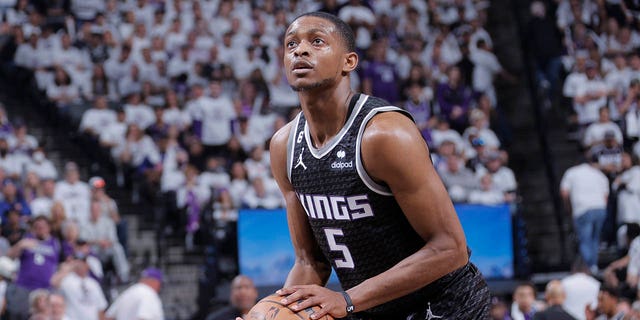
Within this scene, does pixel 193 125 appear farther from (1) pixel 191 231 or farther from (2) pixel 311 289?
(2) pixel 311 289

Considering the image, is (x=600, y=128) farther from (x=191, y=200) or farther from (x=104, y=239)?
(x=104, y=239)

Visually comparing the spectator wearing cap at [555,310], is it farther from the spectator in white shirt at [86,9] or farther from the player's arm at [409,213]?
the spectator in white shirt at [86,9]

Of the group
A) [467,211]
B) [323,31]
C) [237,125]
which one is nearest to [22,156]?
[237,125]

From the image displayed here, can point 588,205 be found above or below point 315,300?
below

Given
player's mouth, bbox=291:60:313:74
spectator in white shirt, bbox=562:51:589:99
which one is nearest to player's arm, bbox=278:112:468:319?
player's mouth, bbox=291:60:313:74

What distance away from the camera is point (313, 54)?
3.70m

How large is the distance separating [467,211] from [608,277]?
2.62m

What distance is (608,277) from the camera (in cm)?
1048

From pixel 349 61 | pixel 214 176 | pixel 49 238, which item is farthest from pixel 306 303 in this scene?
pixel 214 176

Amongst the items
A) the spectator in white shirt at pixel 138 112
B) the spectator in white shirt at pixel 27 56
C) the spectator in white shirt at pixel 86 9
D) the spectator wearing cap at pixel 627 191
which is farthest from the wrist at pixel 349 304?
the spectator in white shirt at pixel 86 9

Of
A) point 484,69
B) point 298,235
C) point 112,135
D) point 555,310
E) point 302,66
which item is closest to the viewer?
point 302,66

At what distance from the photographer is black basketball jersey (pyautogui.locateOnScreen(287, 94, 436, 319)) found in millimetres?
3713

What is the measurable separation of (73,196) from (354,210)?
962 centimetres

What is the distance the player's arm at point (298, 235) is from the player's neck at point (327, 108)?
0.28m
